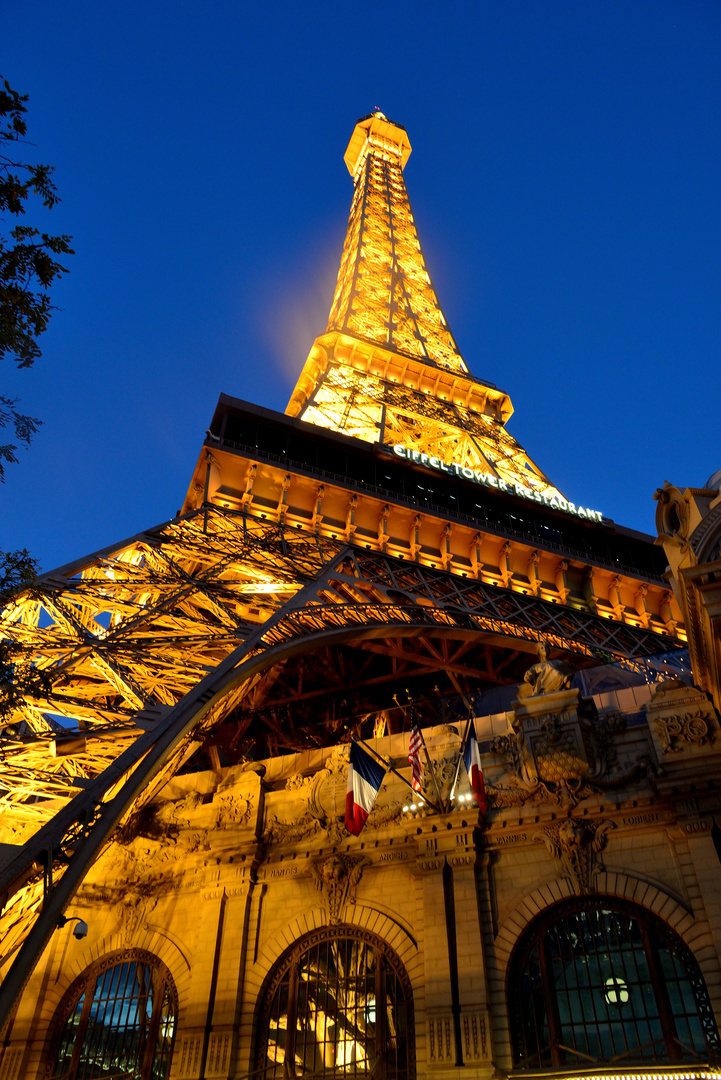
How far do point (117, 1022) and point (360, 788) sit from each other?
11.0 m

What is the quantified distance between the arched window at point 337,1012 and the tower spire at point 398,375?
31.6 meters

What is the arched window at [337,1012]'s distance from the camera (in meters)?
20.8

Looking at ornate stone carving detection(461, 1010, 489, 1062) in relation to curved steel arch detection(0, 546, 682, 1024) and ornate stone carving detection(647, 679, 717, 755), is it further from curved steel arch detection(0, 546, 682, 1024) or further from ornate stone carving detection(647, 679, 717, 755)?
curved steel arch detection(0, 546, 682, 1024)

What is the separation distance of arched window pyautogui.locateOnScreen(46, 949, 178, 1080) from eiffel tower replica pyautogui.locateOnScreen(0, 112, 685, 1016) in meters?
4.59

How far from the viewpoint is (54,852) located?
14.5m

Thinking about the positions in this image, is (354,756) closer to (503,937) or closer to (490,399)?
(503,937)

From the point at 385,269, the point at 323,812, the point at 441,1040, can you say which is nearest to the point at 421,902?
the point at 441,1040

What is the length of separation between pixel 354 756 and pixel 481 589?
64.2ft

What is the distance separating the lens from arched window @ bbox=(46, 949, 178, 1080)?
22.5 m

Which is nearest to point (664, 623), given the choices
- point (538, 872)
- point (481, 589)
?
point (481, 589)

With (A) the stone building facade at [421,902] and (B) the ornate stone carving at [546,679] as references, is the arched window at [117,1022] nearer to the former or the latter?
(A) the stone building facade at [421,902]

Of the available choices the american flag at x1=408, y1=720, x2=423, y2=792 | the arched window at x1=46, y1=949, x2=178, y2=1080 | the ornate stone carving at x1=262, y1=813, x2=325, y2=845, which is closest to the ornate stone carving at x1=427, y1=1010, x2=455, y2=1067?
the american flag at x1=408, y1=720, x2=423, y2=792

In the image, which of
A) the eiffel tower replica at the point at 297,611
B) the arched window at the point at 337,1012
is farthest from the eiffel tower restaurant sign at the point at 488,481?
the arched window at the point at 337,1012

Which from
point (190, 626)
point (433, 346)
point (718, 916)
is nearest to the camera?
point (718, 916)
